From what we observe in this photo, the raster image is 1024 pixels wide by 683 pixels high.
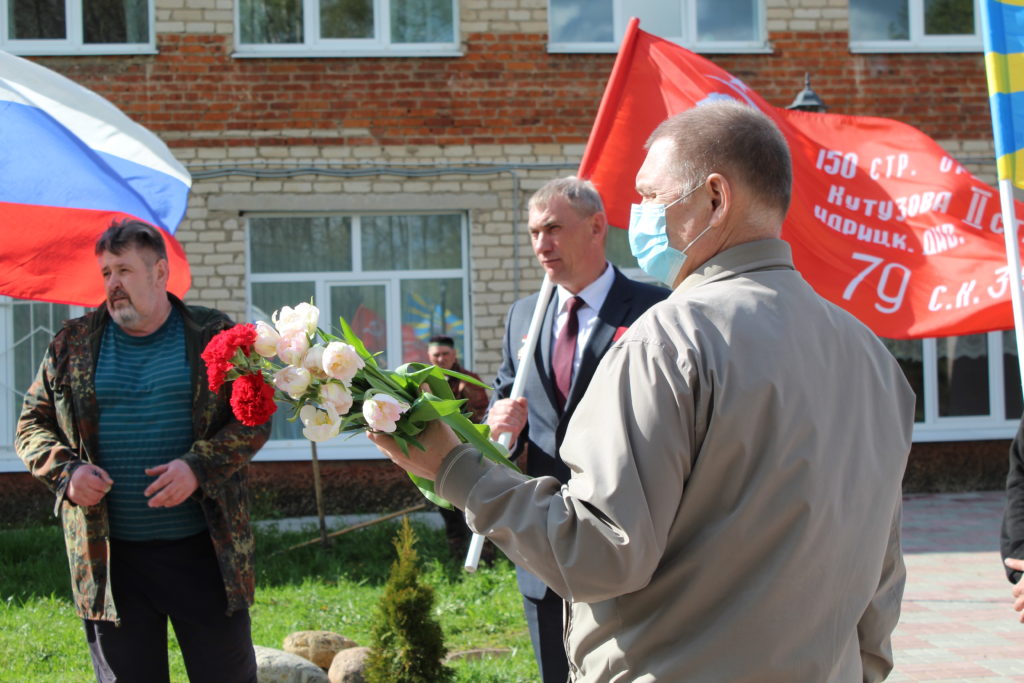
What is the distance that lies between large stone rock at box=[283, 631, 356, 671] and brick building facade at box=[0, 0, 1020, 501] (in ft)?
17.5

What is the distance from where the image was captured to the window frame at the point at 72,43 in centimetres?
1094

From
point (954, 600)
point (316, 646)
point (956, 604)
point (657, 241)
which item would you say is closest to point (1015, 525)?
point (657, 241)

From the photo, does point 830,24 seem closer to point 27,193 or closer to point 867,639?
point 27,193

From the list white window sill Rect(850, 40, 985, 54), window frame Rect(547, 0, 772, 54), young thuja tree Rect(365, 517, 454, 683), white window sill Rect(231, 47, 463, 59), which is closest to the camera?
young thuja tree Rect(365, 517, 454, 683)

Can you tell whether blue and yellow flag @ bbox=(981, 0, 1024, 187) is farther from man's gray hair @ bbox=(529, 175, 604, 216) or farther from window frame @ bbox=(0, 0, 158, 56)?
window frame @ bbox=(0, 0, 158, 56)

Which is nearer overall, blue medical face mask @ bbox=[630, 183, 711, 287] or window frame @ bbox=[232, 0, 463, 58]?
blue medical face mask @ bbox=[630, 183, 711, 287]

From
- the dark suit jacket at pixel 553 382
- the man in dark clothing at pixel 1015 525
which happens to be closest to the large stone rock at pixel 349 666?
the dark suit jacket at pixel 553 382

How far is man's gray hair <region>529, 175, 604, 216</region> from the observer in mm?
3779

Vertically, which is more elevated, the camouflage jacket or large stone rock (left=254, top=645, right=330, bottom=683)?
the camouflage jacket

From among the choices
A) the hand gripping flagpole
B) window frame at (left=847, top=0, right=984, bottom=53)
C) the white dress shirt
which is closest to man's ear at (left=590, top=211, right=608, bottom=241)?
the white dress shirt

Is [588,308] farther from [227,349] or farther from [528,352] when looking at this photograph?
[227,349]

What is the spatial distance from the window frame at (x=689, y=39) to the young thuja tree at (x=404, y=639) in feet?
25.5

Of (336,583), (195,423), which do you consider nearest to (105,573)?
(195,423)

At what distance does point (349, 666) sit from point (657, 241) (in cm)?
385
